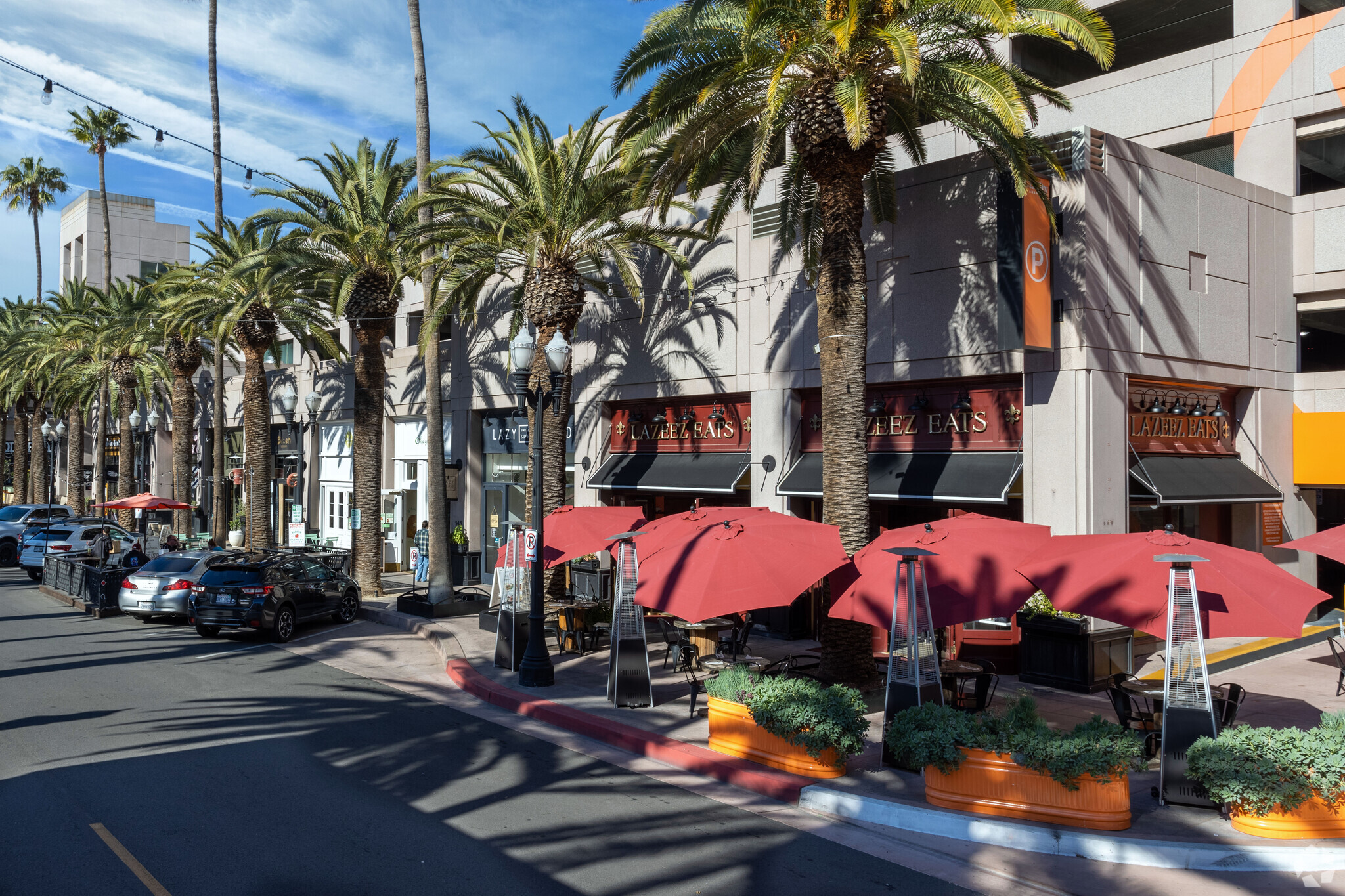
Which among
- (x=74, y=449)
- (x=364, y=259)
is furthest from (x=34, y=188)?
(x=364, y=259)

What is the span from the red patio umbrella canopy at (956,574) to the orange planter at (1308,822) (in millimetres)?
3116

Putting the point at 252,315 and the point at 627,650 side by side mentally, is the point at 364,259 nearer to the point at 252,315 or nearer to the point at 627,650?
the point at 252,315

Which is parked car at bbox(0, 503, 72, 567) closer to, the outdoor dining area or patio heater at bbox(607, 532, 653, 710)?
the outdoor dining area

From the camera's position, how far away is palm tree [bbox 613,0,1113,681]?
12.9 m

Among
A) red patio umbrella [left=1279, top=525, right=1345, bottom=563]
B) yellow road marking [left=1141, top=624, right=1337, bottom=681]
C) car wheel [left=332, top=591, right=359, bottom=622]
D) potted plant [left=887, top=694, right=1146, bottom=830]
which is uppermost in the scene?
red patio umbrella [left=1279, top=525, right=1345, bottom=563]

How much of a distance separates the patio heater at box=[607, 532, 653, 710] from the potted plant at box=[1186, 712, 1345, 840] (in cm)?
691

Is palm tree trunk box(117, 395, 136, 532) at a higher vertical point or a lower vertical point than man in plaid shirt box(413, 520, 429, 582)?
higher

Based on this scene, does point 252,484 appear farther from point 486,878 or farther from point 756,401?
point 486,878

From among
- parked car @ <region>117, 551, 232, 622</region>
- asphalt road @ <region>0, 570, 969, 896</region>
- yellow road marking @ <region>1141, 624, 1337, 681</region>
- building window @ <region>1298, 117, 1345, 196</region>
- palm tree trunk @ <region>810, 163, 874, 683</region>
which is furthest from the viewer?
parked car @ <region>117, 551, 232, 622</region>

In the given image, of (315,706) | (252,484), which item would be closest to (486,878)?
(315,706)

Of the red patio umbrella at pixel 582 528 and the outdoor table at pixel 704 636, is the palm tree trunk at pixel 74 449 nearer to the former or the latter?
the red patio umbrella at pixel 582 528

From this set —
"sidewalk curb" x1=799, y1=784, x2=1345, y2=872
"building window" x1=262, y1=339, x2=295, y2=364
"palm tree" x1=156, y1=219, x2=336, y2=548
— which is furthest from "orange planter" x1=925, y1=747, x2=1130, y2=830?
"building window" x1=262, y1=339, x2=295, y2=364

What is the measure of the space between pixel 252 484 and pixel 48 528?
24.1 ft

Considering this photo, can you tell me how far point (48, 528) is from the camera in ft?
99.7
